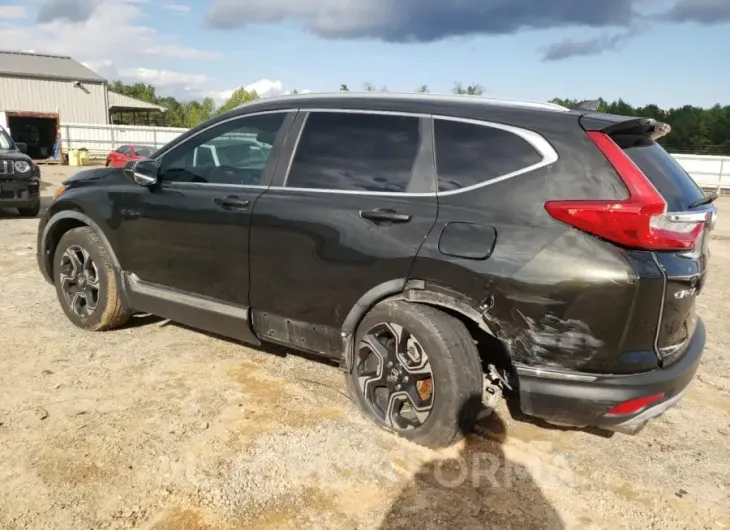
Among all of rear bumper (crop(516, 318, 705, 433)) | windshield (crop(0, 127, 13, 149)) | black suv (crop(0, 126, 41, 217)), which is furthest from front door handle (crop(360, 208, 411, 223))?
windshield (crop(0, 127, 13, 149))

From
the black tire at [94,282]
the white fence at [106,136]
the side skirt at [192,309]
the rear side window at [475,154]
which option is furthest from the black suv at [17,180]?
the white fence at [106,136]

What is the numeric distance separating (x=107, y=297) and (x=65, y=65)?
130ft

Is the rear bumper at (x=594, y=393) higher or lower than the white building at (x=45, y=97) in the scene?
lower

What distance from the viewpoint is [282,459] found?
291 cm

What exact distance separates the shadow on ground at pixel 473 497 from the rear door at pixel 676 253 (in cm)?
90

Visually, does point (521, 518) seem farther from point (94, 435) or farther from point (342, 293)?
point (94, 435)

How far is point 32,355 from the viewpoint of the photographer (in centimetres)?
409

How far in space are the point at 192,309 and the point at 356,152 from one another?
1551 mm

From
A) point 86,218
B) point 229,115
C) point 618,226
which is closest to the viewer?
point 618,226

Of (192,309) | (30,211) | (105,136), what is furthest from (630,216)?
(105,136)

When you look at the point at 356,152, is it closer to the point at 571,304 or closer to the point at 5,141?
the point at 571,304

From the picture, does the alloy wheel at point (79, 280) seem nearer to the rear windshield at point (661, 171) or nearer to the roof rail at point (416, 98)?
the roof rail at point (416, 98)

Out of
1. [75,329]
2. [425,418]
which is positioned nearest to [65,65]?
[75,329]

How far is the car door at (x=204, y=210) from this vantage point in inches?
140
